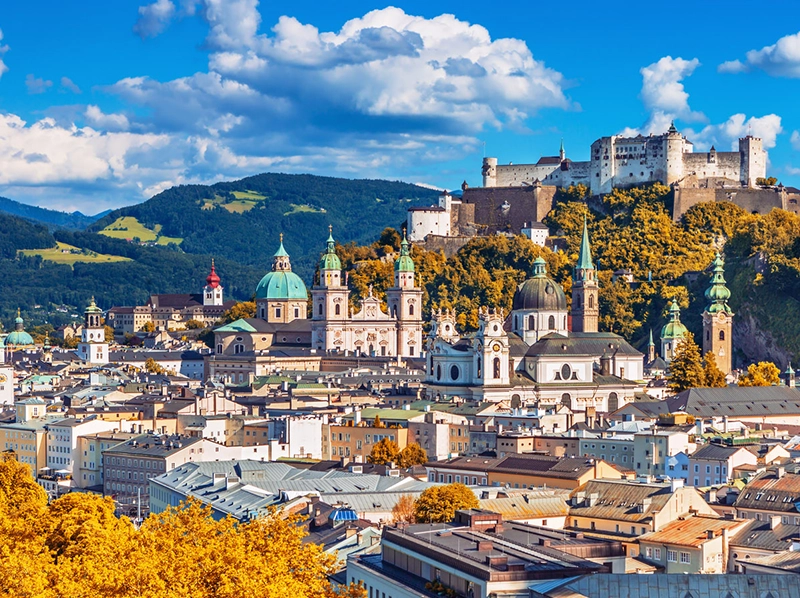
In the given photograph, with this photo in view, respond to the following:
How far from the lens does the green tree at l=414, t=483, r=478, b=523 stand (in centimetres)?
5656

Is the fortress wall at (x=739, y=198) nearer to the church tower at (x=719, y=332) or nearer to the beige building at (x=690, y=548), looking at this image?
the church tower at (x=719, y=332)

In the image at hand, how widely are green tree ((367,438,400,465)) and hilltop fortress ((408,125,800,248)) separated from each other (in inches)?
2867

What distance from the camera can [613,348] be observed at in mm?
119188

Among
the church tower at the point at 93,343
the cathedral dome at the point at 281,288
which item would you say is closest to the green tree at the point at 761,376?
the cathedral dome at the point at 281,288

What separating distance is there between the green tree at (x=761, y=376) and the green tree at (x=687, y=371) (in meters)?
2.78

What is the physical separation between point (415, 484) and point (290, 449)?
2106cm

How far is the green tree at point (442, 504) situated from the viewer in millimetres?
56562

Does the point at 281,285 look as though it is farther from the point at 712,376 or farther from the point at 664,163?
the point at 712,376

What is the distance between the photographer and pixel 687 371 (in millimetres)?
115750

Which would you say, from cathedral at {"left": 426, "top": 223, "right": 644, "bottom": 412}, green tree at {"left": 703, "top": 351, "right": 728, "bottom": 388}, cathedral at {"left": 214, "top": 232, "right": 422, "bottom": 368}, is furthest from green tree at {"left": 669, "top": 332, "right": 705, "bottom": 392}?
cathedral at {"left": 214, "top": 232, "right": 422, "bottom": 368}

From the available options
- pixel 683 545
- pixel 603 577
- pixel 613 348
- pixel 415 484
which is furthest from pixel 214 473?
pixel 613 348

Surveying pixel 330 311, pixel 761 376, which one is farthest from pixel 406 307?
pixel 761 376

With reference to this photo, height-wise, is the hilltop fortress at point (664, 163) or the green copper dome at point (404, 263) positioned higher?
the hilltop fortress at point (664, 163)

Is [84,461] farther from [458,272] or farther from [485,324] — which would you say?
[458,272]
